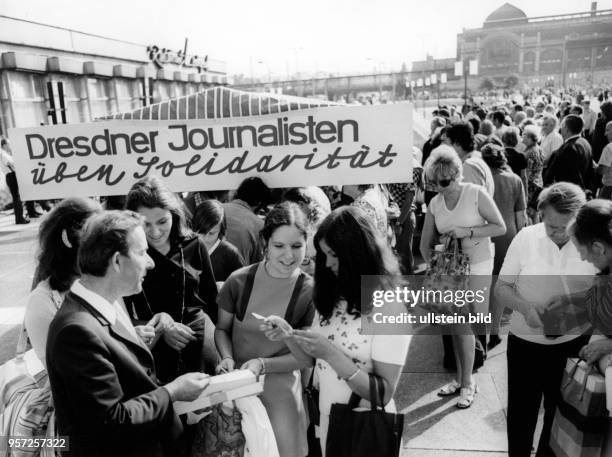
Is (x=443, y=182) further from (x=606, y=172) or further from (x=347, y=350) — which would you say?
(x=606, y=172)

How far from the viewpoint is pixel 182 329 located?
7.98 ft

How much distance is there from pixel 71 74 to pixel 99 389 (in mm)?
21592

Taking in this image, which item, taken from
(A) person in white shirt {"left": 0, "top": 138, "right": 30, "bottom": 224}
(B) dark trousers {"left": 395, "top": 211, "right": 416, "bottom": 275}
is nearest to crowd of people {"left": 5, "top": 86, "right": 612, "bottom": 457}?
(B) dark trousers {"left": 395, "top": 211, "right": 416, "bottom": 275}

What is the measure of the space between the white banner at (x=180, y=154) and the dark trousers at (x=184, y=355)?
107 centimetres

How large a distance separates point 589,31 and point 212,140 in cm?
9388

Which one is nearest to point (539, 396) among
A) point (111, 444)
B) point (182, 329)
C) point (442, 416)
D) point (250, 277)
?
point (442, 416)

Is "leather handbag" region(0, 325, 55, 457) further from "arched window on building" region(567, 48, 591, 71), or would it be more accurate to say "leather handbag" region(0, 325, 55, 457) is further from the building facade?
"arched window on building" region(567, 48, 591, 71)

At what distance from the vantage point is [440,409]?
3566mm

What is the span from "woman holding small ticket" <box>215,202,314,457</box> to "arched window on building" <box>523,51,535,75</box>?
94.6 metres

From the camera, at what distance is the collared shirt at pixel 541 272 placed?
8.09ft

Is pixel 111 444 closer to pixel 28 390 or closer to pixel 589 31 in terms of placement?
pixel 28 390

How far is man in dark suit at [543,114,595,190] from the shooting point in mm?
6344

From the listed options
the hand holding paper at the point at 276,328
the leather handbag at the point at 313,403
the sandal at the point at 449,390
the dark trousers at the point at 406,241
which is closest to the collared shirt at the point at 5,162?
the dark trousers at the point at 406,241

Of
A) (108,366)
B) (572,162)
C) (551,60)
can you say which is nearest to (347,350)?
(108,366)
